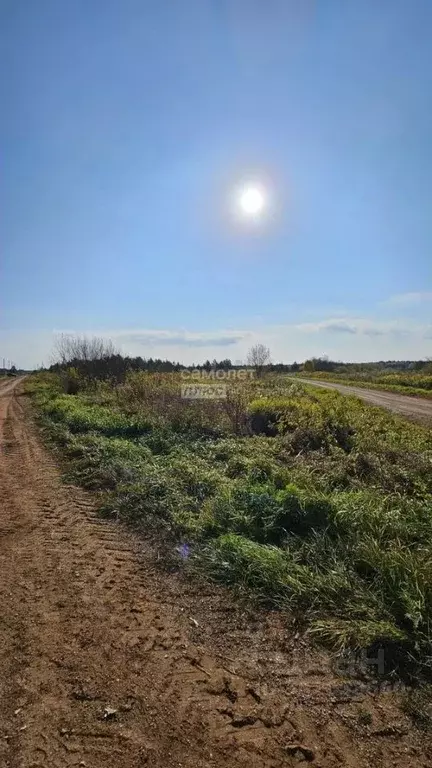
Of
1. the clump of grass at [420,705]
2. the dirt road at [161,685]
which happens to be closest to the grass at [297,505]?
the clump of grass at [420,705]

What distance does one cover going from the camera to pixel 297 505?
5156 mm

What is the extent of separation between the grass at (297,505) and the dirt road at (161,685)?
0.42 metres

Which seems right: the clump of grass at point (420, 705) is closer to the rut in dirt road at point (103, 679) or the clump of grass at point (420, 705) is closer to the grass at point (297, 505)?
the grass at point (297, 505)

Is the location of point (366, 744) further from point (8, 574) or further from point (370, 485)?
point (370, 485)

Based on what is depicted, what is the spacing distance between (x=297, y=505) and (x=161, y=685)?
111 inches

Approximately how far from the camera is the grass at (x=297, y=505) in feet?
11.3

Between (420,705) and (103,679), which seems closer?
(420,705)

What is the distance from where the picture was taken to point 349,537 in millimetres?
4477

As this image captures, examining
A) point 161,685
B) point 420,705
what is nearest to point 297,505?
point 420,705

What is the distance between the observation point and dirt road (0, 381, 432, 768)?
7.50ft

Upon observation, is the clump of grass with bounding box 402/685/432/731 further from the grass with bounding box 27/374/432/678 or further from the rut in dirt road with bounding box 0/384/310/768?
the rut in dirt road with bounding box 0/384/310/768

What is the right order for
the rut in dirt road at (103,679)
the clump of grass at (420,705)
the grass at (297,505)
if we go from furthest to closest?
the grass at (297,505) < the clump of grass at (420,705) < the rut in dirt road at (103,679)

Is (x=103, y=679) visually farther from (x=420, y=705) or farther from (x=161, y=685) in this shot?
(x=420, y=705)

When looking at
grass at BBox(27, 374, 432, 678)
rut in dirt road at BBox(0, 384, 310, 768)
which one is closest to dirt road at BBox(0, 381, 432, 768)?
rut in dirt road at BBox(0, 384, 310, 768)
